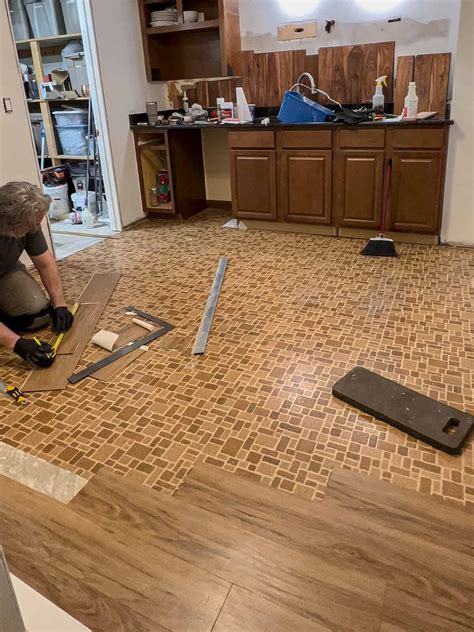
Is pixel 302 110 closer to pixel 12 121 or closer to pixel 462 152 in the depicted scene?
pixel 462 152

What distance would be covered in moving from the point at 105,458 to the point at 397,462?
1.06 metres

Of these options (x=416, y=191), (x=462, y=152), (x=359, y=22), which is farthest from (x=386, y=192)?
(x=359, y=22)

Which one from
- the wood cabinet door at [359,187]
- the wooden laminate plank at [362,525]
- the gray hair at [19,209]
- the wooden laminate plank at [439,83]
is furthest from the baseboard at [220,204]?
the wooden laminate plank at [362,525]

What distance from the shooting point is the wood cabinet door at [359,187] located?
148 inches

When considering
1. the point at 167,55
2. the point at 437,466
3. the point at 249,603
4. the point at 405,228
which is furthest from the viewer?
the point at 167,55

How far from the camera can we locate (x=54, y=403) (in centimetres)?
219

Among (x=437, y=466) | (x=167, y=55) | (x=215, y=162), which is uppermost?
(x=167, y=55)

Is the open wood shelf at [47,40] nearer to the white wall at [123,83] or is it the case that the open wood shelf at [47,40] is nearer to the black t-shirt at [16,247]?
the white wall at [123,83]

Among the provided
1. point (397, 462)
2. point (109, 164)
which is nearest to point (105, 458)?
point (397, 462)

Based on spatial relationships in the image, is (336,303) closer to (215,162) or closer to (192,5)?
(215,162)

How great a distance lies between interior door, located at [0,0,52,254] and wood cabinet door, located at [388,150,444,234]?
103 inches

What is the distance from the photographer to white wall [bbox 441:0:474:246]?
3312 millimetres

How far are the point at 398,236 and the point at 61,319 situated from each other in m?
2.62

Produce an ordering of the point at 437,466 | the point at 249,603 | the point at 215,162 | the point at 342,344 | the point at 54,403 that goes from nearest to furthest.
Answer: the point at 249,603
the point at 437,466
the point at 54,403
the point at 342,344
the point at 215,162
